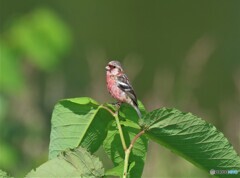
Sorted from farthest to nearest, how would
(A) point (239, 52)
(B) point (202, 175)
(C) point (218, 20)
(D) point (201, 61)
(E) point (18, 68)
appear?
1. (C) point (218, 20)
2. (A) point (239, 52)
3. (D) point (201, 61)
4. (B) point (202, 175)
5. (E) point (18, 68)

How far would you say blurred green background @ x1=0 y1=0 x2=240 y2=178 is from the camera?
7.01ft

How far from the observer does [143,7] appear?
25.6 ft

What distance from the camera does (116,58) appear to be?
5.49 metres

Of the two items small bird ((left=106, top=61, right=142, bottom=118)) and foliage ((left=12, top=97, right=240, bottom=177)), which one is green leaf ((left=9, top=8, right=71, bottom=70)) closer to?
small bird ((left=106, top=61, right=142, bottom=118))

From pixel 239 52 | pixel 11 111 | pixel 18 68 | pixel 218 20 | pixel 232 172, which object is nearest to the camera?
pixel 232 172

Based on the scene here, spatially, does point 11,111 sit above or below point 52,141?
above

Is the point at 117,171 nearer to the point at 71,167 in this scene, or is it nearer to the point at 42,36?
the point at 71,167

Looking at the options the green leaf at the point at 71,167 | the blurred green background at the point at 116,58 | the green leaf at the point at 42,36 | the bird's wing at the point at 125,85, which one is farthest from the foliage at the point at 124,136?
the green leaf at the point at 42,36

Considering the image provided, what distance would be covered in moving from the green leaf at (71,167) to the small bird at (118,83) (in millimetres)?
286

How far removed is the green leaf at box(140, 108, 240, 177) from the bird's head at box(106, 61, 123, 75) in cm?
28

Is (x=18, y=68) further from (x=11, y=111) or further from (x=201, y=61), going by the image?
(x=201, y=61)

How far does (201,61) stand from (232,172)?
11.0 ft

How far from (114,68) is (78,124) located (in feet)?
0.91

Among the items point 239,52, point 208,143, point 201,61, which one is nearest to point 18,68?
point 208,143
